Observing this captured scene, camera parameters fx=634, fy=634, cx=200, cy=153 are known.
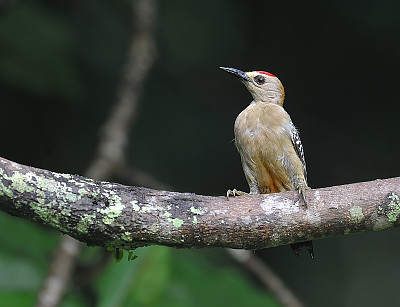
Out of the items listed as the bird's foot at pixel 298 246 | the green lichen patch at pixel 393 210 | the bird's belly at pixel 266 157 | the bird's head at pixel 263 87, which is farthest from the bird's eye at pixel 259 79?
the green lichen patch at pixel 393 210

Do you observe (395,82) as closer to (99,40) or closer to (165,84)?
(165,84)

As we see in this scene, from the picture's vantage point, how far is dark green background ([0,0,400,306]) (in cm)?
613

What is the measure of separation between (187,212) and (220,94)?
4.34 metres

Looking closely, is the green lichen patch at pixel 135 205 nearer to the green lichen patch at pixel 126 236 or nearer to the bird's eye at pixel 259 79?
the green lichen patch at pixel 126 236

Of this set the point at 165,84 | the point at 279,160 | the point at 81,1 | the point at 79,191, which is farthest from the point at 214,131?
the point at 79,191

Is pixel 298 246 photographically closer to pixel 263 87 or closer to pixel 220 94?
pixel 263 87

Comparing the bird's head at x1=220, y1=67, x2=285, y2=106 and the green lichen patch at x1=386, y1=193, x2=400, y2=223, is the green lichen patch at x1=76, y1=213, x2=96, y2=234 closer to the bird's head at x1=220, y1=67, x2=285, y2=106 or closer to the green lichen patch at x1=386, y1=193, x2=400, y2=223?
the green lichen patch at x1=386, y1=193, x2=400, y2=223

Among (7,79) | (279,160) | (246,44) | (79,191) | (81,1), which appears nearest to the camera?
(79,191)

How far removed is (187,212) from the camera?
9.50ft

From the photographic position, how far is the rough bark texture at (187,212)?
264cm

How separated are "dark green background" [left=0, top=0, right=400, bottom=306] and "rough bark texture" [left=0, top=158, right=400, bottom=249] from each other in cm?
293

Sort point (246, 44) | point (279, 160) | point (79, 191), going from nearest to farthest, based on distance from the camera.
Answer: point (79, 191) < point (279, 160) < point (246, 44)

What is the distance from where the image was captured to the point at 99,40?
634 cm

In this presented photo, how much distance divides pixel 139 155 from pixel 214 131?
2.91ft
